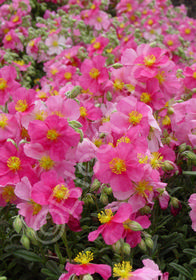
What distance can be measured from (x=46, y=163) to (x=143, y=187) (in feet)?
1.47

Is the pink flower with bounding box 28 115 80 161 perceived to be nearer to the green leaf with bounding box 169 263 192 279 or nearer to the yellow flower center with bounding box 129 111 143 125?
the yellow flower center with bounding box 129 111 143 125

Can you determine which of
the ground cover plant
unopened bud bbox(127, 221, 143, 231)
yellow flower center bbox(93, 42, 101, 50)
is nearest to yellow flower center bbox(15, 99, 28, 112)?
the ground cover plant

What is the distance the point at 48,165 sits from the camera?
4.83 feet

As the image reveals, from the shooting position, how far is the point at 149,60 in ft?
6.49

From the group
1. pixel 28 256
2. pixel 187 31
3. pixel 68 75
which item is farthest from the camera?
pixel 187 31

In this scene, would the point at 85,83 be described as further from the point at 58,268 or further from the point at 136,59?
the point at 58,268

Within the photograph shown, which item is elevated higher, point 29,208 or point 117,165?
point 117,165

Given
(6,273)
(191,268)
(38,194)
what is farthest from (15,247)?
(191,268)

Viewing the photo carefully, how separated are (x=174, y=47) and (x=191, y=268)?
2841 millimetres

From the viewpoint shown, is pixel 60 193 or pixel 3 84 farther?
pixel 3 84

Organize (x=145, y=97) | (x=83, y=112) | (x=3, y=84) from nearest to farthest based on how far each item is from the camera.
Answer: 1. (x=83, y=112)
2. (x=145, y=97)
3. (x=3, y=84)

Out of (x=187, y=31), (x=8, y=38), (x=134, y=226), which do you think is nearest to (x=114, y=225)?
(x=134, y=226)

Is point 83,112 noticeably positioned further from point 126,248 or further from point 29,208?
point 126,248

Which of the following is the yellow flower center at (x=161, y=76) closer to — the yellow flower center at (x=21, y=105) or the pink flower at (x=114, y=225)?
the yellow flower center at (x=21, y=105)
